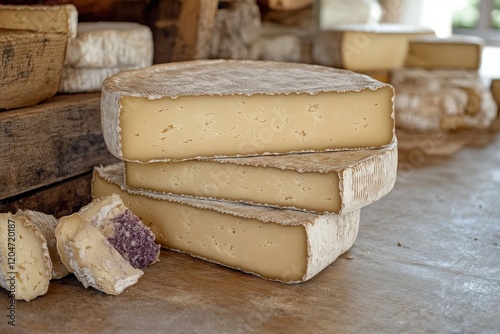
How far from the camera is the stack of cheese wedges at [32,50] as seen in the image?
183 cm

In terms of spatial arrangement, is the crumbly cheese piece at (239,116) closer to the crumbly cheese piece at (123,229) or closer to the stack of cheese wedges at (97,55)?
the crumbly cheese piece at (123,229)

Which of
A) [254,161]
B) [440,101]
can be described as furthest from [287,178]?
[440,101]

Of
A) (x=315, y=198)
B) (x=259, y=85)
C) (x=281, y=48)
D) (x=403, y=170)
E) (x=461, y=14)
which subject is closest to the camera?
(x=315, y=198)

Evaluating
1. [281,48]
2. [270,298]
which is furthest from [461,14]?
[270,298]

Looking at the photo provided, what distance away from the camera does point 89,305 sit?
1.52 meters

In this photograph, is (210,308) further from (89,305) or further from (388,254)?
(388,254)

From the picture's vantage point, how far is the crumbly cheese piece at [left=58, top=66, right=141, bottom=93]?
220cm

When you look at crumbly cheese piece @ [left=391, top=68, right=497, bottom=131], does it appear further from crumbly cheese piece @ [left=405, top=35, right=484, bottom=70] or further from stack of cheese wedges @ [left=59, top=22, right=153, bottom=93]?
stack of cheese wedges @ [left=59, top=22, right=153, bottom=93]

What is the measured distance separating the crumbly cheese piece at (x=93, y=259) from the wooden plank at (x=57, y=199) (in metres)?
0.42

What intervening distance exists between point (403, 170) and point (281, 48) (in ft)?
3.92

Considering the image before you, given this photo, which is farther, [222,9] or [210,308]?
[222,9]

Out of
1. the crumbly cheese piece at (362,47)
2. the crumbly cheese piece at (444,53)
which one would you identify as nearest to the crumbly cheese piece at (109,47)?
the crumbly cheese piece at (362,47)

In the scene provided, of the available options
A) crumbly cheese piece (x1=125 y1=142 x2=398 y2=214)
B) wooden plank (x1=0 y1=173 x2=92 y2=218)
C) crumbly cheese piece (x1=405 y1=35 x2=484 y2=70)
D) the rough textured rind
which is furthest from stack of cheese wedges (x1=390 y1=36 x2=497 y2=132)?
the rough textured rind

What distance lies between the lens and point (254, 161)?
171 centimetres
